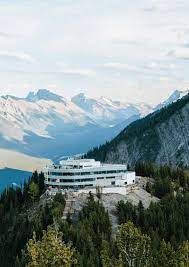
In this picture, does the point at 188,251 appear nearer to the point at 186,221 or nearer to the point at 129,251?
the point at 129,251

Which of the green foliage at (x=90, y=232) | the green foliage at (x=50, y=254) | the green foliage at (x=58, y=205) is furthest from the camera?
the green foliage at (x=58, y=205)

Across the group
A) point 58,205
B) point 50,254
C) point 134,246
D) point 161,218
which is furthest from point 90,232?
point 50,254

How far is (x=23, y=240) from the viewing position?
179m

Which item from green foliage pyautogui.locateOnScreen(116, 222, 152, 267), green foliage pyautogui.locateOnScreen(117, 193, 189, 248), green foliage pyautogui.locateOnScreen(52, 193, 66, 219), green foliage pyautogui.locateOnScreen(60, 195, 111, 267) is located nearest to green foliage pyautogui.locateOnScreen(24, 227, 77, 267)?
green foliage pyautogui.locateOnScreen(116, 222, 152, 267)

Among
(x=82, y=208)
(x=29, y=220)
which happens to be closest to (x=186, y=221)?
(x=82, y=208)

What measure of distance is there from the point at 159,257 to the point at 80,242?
70927 millimetres

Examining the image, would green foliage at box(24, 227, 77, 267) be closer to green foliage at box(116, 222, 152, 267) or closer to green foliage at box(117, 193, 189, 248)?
green foliage at box(116, 222, 152, 267)

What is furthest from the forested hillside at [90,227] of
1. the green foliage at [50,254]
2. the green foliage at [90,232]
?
the green foliage at [50,254]

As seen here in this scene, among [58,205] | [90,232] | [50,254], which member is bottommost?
[50,254]

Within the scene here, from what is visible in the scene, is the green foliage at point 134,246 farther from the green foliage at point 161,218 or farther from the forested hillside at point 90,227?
the green foliage at point 161,218

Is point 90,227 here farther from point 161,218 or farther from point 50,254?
point 50,254

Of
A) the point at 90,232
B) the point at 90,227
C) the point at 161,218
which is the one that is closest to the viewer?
the point at 90,232

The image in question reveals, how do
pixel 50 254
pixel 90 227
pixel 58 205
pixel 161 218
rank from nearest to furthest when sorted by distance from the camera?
pixel 50 254
pixel 90 227
pixel 58 205
pixel 161 218

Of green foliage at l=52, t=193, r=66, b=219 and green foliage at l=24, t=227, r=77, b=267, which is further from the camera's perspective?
green foliage at l=52, t=193, r=66, b=219
